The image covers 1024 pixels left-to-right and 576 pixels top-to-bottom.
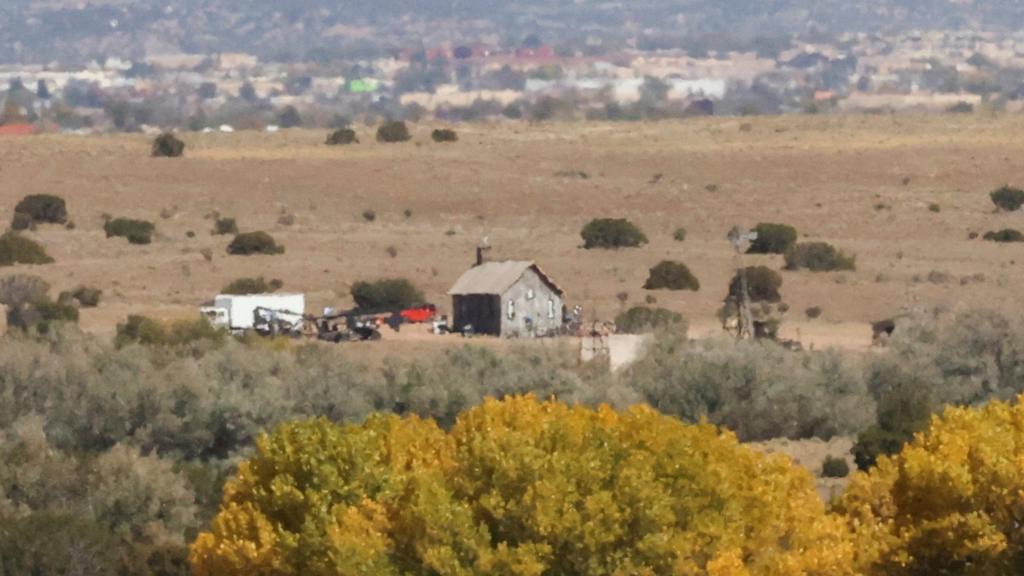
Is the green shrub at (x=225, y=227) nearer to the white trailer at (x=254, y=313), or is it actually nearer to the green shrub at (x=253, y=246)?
the green shrub at (x=253, y=246)

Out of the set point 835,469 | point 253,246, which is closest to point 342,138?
point 253,246

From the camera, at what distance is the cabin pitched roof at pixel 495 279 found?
47406 mm

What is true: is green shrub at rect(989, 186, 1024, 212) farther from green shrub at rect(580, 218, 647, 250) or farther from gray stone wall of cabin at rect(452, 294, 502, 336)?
gray stone wall of cabin at rect(452, 294, 502, 336)

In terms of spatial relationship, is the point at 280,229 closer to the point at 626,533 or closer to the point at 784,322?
the point at 784,322

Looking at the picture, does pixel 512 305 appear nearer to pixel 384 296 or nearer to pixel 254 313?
pixel 384 296

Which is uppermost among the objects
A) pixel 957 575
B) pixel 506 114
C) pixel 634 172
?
pixel 957 575

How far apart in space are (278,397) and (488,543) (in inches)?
627

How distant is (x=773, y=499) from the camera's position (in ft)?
67.8

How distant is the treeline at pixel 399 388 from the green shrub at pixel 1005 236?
63.0 feet

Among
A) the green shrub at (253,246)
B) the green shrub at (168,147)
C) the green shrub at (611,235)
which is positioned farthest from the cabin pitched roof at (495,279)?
the green shrub at (168,147)

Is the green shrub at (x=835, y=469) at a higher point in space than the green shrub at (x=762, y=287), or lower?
higher

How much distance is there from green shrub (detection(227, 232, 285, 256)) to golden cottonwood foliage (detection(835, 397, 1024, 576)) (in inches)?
1507

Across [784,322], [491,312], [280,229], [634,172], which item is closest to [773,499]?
[491,312]

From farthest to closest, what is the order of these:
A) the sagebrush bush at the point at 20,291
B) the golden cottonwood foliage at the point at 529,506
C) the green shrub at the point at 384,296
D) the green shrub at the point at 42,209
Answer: the green shrub at the point at 42,209
the green shrub at the point at 384,296
the sagebrush bush at the point at 20,291
the golden cottonwood foliage at the point at 529,506
